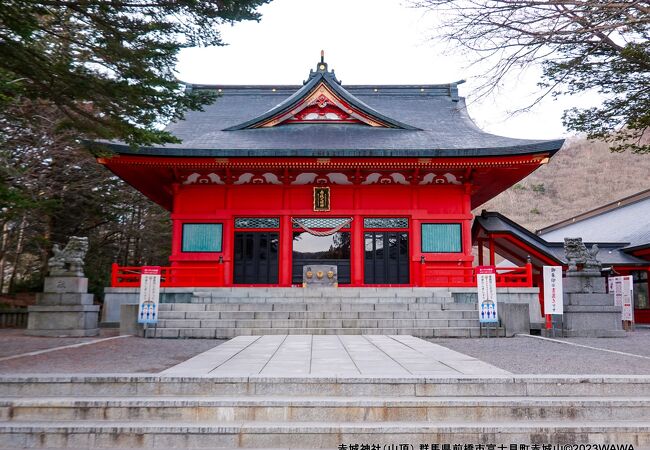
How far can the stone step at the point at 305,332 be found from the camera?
1053cm

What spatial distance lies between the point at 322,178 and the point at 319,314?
6.13 m

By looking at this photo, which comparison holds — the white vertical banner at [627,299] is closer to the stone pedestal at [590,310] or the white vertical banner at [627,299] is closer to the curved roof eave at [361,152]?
the stone pedestal at [590,310]

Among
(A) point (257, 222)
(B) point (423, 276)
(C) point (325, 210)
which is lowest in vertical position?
(B) point (423, 276)

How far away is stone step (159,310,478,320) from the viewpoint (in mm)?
11445

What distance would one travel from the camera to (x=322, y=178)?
53.7 ft

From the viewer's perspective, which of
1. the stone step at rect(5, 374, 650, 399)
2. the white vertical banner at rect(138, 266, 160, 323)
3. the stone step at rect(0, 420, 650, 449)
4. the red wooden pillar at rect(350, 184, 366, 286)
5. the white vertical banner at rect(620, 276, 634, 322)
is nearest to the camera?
the stone step at rect(0, 420, 650, 449)

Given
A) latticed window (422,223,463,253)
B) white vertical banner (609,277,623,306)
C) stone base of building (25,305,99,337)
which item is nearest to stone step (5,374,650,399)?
stone base of building (25,305,99,337)

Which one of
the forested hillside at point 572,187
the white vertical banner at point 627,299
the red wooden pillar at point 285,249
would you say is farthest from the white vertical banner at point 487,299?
the forested hillside at point 572,187

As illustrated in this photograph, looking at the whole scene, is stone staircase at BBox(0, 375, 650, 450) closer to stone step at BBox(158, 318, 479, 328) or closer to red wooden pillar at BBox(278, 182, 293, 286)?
stone step at BBox(158, 318, 479, 328)

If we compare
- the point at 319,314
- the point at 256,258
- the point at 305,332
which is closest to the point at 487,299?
the point at 319,314

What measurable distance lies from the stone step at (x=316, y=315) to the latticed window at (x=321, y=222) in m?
5.09

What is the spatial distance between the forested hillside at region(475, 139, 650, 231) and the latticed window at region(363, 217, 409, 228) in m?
52.8

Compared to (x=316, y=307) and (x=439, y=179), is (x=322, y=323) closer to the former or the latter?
(x=316, y=307)

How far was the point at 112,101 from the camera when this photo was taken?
804 centimetres
